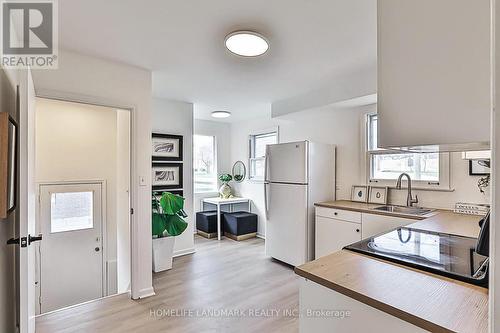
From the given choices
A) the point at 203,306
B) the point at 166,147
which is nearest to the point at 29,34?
the point at 166,147

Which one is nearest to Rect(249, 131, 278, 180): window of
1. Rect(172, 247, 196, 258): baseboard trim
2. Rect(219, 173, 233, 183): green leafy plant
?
Rect(219, 173, 233, 183): green leafy plant

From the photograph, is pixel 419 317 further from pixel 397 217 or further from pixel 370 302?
pixel 397 217

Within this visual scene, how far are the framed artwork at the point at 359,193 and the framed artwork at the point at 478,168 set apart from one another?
1.09 m

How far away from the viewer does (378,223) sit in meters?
2.66

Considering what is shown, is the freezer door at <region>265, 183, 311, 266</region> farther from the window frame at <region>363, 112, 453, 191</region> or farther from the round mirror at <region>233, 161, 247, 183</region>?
the round mirror at <region>233, 161, 247, 183</region>

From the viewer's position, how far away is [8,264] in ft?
5.46

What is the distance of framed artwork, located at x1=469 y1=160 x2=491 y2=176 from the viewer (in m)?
2.46

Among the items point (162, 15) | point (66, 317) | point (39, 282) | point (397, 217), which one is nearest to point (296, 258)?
point (397, 217)

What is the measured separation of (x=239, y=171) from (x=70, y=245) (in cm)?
326

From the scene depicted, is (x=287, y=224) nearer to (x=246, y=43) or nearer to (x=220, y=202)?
(x=220, y=202)

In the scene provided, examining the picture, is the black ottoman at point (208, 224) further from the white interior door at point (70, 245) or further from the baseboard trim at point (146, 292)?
the baseboard trim at point (146, 292)

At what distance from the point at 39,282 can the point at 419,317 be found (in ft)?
13.4

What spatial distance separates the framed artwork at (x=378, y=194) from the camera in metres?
3.16

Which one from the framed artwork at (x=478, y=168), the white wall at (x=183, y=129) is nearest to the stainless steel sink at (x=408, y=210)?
the framed artwork at (x=478, y=168)
